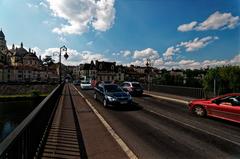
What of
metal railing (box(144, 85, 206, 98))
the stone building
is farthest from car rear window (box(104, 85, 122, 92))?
the stone building

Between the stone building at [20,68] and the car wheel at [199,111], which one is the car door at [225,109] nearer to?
the car wheel at [199,111]

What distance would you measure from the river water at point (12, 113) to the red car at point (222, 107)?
925 inches

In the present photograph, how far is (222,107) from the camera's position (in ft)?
29.6

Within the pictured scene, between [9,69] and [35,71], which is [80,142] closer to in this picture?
[9,69]

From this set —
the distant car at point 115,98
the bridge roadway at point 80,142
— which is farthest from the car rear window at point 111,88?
the bridge roadway at point 80,142

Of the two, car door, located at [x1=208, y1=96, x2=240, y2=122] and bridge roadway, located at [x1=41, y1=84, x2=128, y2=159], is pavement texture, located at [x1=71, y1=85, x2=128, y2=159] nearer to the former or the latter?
bridge roadway, located at [x1=41, y1=84, x2=128, y2=159]

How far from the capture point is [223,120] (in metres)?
9.45

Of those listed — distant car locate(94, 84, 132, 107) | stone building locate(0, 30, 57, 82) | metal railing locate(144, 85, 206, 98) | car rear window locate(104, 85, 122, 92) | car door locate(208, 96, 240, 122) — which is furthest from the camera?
stone building locate(0, 30, 57, 82)

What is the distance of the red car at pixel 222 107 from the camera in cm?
839

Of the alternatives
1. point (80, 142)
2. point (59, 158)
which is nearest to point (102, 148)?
point (80, 142)

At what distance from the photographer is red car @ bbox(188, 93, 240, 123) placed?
27.5 feet

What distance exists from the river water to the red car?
2349cm

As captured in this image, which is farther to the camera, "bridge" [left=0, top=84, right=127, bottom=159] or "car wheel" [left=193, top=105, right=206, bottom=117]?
"car wheel" [left=193, top=105, right=206, bottom=117]

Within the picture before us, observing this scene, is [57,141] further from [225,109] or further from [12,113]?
[12,113]
